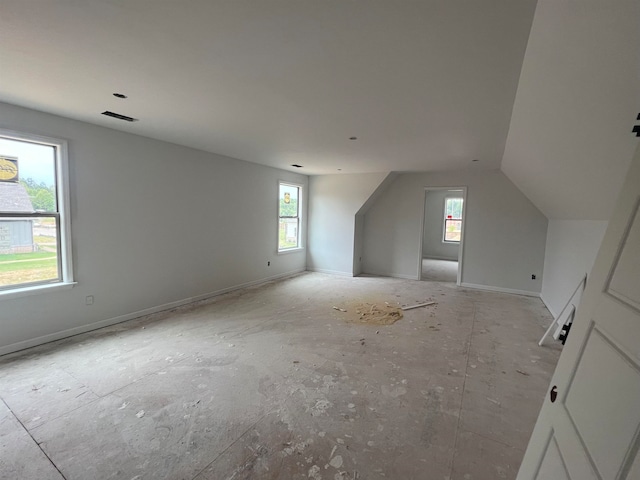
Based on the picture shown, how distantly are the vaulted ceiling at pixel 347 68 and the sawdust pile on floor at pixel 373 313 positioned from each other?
7.90 feet

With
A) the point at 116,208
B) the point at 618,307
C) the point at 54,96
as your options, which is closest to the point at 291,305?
the point at 116,208

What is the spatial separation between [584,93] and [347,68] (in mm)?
1294

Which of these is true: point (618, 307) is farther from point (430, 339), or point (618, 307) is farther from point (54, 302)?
point (54, 302)

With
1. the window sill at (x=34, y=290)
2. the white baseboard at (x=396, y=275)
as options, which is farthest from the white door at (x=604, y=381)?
the white baseboard at (x=396, y=275)

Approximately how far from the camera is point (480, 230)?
588 cm

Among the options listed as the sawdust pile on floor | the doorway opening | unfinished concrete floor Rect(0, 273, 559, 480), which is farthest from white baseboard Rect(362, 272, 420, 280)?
the doorway opening

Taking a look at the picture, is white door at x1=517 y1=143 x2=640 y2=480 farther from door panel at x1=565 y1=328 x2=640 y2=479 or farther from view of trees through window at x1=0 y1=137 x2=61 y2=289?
view of trees through window at x1=0 y1=137 x2=61 y2=289

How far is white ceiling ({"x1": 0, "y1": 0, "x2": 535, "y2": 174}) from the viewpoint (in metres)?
1.41

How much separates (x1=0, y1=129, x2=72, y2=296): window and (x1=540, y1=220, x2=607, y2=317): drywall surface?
5440 millimetres

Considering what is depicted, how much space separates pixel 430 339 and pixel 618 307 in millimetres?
2775

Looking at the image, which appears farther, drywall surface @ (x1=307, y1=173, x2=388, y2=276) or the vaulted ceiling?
drywall surface @ (x1=307, y1=173, x2=388, y2=276)

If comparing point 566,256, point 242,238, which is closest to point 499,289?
point 566,256

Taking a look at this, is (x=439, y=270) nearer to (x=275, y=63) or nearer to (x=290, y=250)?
(x=290, y=250)

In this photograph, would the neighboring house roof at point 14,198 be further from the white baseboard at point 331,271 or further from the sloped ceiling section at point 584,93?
the white baseboard at point 331,271
